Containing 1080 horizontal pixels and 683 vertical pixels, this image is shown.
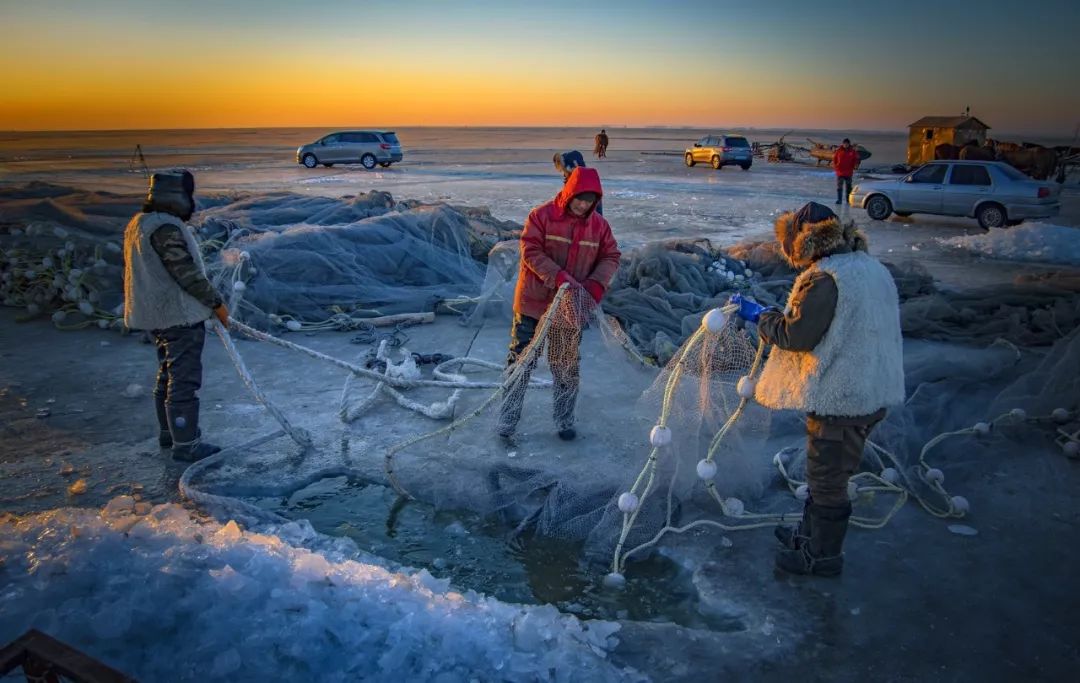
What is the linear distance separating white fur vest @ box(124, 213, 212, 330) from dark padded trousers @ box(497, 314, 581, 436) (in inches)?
79.3

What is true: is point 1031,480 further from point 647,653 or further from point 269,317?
point 269,317

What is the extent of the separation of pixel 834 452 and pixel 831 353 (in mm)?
478

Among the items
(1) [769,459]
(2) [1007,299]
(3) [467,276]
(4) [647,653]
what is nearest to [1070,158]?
(2) [1007,299]

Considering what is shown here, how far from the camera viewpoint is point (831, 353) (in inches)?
122

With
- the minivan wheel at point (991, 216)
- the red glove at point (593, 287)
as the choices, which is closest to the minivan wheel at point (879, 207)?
the minivan wheel at point (991, 216)

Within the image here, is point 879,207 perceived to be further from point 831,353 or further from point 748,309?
point 831,353

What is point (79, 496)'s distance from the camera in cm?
404

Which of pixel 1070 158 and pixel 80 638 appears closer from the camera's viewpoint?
pixel 80 638

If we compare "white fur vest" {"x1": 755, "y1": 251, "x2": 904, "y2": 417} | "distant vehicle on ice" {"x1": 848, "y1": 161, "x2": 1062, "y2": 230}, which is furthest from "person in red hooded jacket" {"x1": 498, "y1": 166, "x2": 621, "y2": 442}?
"distant vehicle on ice" {"x1": 848, "y1": 161, "x2": 1062, "y2": 230}

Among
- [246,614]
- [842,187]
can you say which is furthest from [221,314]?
[842,187]

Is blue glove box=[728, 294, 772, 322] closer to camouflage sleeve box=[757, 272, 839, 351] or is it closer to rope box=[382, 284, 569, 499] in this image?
camouflage sleeve box=[757, 272, 839, 351]

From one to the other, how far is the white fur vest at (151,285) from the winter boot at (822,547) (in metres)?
3.67

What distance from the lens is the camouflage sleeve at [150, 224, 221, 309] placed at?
13.7 feet

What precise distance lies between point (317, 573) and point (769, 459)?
3050 millimetres
